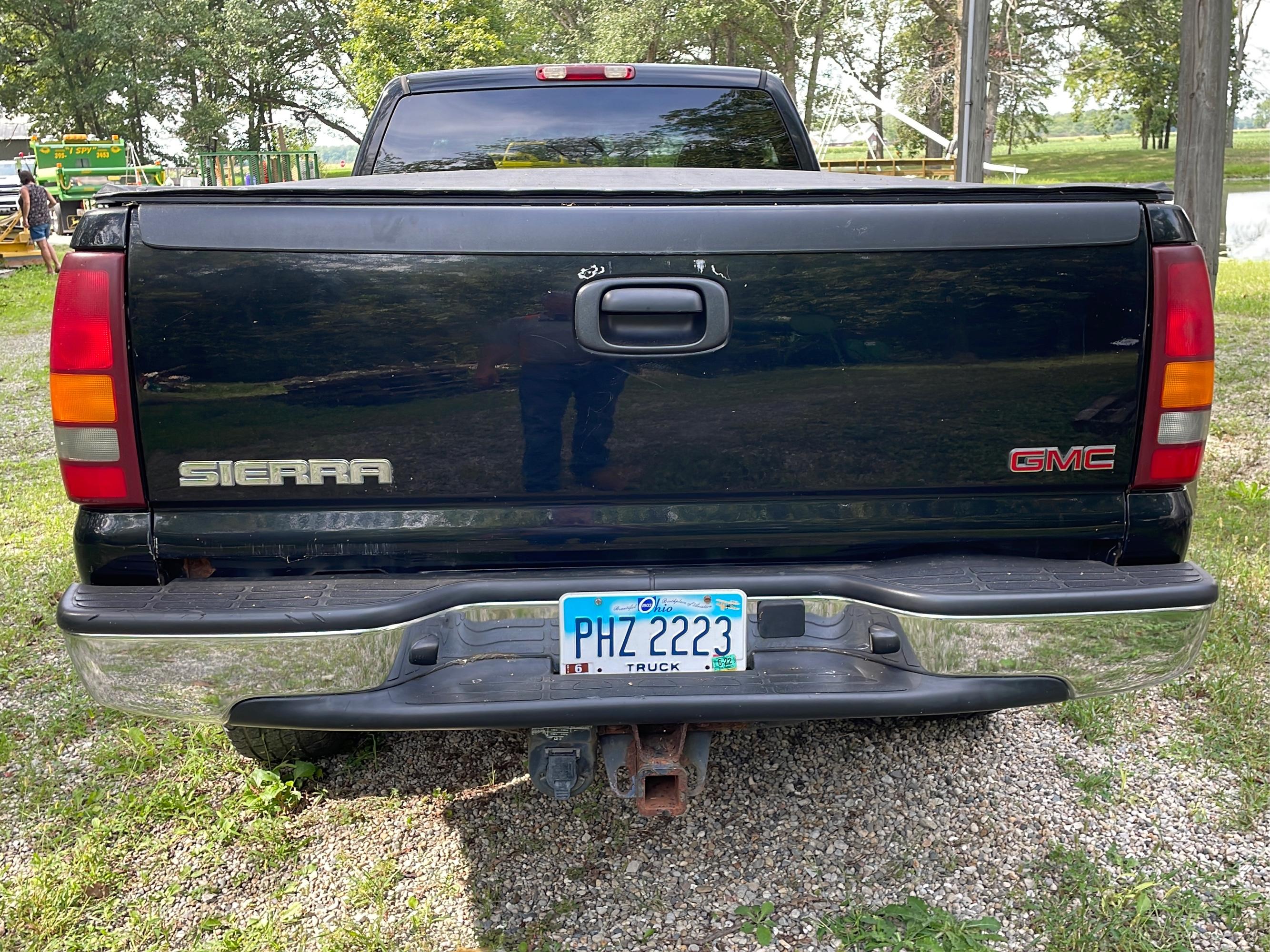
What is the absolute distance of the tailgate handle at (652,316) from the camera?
201cm

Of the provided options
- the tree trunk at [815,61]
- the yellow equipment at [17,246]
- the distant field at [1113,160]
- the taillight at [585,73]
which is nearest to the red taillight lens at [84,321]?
the taillight at [585,73]

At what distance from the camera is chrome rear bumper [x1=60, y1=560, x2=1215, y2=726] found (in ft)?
6.49

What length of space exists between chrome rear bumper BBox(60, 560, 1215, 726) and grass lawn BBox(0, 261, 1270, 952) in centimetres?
66

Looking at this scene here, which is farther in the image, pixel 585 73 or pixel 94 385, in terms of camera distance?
pixel 585 73

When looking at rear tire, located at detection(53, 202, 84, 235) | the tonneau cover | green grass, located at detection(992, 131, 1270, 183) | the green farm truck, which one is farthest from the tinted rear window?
green grass, located at detection(992, 131, 1270, 183)

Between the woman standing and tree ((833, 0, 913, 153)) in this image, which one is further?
tree ((833, 0, 913, 153))

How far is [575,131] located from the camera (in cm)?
403

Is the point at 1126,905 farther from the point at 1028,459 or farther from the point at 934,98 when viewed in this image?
the point at 934,98

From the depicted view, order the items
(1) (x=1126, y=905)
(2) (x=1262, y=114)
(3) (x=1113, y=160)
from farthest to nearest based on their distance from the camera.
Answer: (3) (x=1113, y=160) < (2) (x=1262, y=114) < (1) (x=1126, y=905)

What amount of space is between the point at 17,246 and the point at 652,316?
21.6 metres

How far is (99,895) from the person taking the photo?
98.7 inches

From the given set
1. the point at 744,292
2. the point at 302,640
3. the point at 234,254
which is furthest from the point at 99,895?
the point at 744,292

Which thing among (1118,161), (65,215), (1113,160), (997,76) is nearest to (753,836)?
(65,215)

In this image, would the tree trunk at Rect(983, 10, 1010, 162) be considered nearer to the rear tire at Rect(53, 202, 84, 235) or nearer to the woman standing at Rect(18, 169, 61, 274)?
the woman standing at Rect(18, 169, 61, 274)
